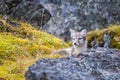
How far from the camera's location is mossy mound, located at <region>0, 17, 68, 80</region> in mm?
8867

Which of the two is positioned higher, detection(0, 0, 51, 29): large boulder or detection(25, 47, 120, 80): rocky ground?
detection(25, 47, 120, 80): rocky ground

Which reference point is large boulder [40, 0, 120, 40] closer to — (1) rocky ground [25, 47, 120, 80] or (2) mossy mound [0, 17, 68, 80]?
(2) mossy mound [0, 17, 68, 80]

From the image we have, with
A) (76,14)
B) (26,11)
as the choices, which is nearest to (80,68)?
(26,11)

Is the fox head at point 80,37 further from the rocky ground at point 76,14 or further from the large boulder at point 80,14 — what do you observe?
the large boulder at point 80,14

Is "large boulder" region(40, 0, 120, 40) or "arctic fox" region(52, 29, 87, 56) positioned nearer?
"arctic fox" region(52, 29, 87, 56)

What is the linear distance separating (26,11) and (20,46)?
344 centimetres

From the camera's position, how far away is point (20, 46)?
1140cm

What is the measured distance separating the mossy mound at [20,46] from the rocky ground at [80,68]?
2.23m

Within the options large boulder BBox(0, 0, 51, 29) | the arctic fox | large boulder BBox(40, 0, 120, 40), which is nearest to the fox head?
the arctic fox

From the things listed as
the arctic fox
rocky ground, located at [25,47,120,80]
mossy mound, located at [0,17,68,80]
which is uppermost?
rocky ground, located at [25,47,120,80]

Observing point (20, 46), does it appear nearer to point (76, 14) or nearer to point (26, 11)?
point (26, 11)

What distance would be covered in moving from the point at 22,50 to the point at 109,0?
5710mm

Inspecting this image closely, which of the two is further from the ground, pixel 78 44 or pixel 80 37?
pixel 80 37

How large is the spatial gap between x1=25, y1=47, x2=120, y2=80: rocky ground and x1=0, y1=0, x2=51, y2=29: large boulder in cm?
798
